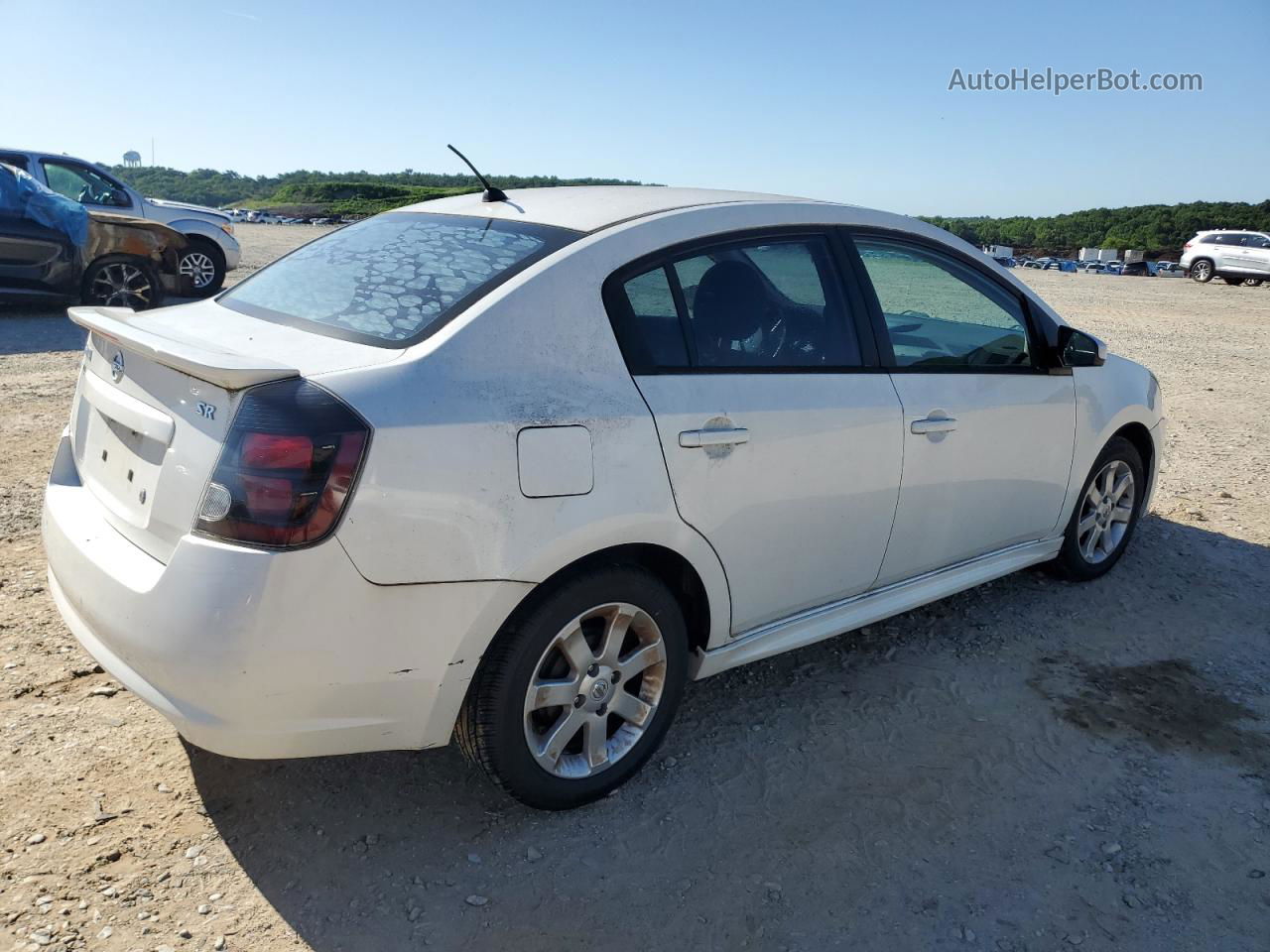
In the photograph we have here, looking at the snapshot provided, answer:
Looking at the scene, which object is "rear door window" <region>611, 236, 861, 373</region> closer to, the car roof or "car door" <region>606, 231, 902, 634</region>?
"car door" <region>606, 231, 902, 634</region>

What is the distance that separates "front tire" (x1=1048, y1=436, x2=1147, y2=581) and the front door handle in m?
1.22

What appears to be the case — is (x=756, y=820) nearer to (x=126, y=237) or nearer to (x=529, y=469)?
(x=529, y=469)

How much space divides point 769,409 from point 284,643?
154 cm

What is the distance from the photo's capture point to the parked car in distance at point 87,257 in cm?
1054

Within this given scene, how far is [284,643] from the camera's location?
2.31m

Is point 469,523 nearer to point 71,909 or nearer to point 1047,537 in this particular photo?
point 71,909

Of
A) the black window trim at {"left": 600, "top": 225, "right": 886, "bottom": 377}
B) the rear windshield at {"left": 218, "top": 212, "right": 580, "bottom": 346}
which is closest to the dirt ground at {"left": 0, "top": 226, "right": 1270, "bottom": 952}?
the black window trim at {"left": 600, "top": 225, "right": 886, "bottom": 377}

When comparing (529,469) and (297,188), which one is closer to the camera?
(529,469)

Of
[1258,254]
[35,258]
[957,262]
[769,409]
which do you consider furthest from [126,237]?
[1258,254]

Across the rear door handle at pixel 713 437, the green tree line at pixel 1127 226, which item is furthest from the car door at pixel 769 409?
the green tree line at pixel 1127 226

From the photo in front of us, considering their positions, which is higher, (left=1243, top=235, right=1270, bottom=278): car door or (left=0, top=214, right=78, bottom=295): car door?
(left=1243, top=235, right=1270, bottom=278): car door

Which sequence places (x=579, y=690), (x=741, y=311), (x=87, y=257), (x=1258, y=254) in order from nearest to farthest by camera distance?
(x=579, y=690), (x=741, y=311), (x=87, y=257), (x=1258, y=254)

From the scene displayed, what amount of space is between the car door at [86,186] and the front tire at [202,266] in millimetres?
815

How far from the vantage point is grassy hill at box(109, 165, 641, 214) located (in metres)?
85.7
